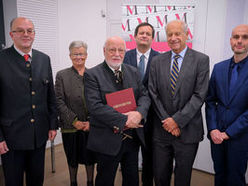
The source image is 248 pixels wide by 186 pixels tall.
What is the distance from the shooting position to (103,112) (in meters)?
1.66

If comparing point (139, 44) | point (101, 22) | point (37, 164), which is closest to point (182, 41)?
point (139, 44)

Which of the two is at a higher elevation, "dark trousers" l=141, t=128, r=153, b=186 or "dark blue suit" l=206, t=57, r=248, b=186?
"dark blue suit" l=206, t=57, r=248, b=186

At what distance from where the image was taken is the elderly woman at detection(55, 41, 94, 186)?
2.23 metres

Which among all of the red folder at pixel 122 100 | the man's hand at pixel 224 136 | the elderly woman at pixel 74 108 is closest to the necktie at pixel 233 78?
the man's hand at pixel 224 136

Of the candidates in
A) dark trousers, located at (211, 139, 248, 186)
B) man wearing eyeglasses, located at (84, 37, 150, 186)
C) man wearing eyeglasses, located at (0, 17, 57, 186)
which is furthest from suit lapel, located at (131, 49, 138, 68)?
Result: dark trousers, located at (211, 139, 248, 186)

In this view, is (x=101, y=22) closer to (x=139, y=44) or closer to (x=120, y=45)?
(x=139, y=44)

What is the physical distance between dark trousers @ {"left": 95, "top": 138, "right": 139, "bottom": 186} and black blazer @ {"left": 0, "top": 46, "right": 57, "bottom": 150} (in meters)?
0.62

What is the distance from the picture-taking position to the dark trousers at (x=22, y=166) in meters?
1.81

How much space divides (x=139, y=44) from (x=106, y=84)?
0.80m

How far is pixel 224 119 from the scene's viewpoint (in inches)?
73.5

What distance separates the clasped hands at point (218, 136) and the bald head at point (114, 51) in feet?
3.55

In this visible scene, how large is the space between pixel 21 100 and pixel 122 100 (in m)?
0.87

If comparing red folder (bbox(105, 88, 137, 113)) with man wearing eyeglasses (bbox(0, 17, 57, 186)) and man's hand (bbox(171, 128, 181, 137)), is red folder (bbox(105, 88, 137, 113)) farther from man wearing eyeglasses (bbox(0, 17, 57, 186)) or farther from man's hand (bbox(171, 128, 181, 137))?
man wearing eyeglasses (bbox(0, 17, 57, 186))

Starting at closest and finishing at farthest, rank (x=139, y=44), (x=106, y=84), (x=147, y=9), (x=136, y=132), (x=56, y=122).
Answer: (x=106, y=84) < (x=136, y=132) < (x=56, y=122) < (x=139, y=44) < (x=147, y=9)
